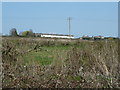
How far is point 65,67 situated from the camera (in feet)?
15.3

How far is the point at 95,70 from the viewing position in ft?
15.6

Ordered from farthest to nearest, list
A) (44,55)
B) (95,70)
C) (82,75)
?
(44,55) < (95,70) < (82,75)

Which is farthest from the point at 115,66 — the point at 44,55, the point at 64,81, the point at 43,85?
the point at 44,55

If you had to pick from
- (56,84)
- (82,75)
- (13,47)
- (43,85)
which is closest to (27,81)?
(43,85)

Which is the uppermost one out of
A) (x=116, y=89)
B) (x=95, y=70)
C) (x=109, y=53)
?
(x=109, y=53)

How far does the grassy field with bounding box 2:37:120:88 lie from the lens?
4.02m

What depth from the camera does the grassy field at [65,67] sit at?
4020 mm

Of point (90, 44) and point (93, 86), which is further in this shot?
point (90, 44)

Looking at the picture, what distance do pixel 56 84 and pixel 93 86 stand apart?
30.1 inches

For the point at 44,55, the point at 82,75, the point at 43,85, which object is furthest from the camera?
the point at 44,55

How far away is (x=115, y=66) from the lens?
4.75 metres

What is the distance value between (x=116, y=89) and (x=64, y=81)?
44.0 inches

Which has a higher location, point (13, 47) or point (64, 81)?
point (13, 47)

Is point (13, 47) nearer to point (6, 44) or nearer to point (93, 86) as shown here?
point (6, 44)
